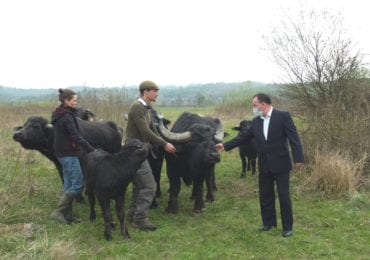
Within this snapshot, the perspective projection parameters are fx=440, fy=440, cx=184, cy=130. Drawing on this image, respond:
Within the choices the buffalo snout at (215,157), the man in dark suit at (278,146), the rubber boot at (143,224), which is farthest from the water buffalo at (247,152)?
the rubber boot at (143,224)

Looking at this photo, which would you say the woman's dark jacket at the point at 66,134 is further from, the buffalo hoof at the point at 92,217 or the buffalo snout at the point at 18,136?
the buffalo snout at the point at 18,136

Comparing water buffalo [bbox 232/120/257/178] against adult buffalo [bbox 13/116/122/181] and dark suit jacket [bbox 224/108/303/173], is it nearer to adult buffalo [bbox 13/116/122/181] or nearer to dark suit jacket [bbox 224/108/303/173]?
adult buffalo [bbox 13/116/122/181]

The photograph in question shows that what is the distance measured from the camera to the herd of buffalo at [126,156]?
22.0 feet

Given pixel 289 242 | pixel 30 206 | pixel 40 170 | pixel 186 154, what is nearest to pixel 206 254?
pixel 289 242

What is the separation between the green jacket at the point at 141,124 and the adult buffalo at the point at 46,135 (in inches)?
66.4

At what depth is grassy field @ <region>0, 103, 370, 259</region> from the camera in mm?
6223

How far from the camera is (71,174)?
24.0 feet

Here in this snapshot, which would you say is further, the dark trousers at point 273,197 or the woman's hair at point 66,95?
the woman's hair at point 66,95

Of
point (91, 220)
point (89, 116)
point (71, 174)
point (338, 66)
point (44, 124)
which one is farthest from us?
point (338, 66)

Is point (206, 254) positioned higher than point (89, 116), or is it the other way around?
point (89, 116)

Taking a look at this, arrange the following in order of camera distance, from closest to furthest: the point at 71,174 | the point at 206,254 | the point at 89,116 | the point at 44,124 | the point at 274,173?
the point at 206,254, the point at 274,173, the point at 71,174, the point at 44,124, the point at 89,116

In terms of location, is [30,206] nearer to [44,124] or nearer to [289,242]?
[44,124]

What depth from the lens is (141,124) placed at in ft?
23.9

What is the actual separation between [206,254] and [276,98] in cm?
840
